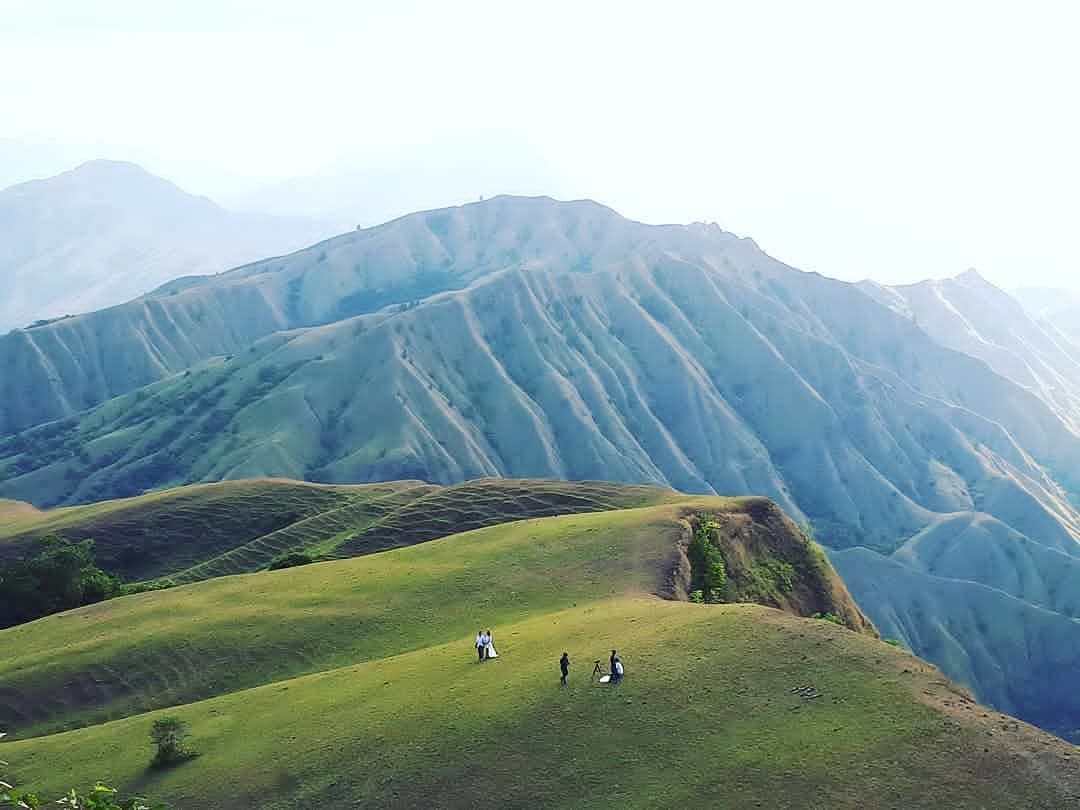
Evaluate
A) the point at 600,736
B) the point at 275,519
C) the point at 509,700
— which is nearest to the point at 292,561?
the point at 275,519

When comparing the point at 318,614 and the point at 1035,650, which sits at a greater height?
the point at 318,614

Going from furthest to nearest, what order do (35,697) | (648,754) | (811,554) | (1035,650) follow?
(1035,650) → (811,554) → (35,697) → (648,754)

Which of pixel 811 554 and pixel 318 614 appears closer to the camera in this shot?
pixel 318 614

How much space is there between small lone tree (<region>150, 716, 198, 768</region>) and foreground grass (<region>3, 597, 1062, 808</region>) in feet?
2.20

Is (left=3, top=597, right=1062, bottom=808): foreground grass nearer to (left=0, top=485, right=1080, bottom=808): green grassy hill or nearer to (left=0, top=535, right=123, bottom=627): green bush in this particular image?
(left=0, top=485, right=1080, bottom=808): green grassy hill

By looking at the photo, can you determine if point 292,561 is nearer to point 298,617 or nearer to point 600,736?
point 298,617

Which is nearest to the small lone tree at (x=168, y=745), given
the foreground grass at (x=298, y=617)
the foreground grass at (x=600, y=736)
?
the foreground grass at (x=600, y=736)

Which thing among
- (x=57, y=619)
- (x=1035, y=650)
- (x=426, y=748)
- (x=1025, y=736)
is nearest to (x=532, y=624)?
(x=426, y=748)

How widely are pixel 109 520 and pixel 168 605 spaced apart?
63.9 meters

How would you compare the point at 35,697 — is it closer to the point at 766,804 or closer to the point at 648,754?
the point at 648,754

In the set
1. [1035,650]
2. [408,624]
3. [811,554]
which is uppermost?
[408,624]

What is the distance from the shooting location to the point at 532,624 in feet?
174

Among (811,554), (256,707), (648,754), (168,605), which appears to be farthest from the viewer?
(811,554)

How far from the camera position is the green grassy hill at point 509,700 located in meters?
33.4
